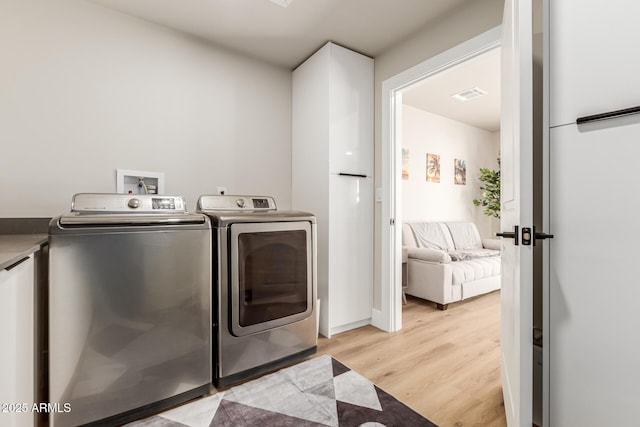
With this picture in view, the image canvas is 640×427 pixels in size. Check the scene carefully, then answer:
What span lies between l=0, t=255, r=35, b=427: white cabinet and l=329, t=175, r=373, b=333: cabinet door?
1781 mm

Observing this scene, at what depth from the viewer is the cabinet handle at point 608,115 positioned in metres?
0.94

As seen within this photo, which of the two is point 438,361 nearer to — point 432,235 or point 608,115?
point 608,115

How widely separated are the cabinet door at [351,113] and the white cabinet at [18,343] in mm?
1925

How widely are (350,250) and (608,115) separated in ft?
6.03

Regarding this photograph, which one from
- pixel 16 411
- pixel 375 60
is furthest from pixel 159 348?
pixel 375 60

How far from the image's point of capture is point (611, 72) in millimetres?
1010

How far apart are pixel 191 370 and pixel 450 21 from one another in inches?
113

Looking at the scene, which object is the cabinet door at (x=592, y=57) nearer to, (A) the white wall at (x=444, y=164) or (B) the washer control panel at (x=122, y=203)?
(B) the washer control panel at (x=122, y=203)

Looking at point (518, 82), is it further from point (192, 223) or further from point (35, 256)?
point (35, 256)

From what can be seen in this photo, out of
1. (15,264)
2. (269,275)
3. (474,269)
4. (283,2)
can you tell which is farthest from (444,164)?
(15,264)

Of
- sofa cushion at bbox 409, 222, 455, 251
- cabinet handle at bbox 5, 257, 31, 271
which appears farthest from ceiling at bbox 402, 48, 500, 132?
cabinet handle at bbox 5, 257, 31, 271

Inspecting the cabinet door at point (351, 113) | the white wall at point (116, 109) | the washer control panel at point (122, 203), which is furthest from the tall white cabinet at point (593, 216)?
the white wall at point (116, 109)

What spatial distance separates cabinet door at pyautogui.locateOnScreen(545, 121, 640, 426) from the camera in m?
Result: 0.96

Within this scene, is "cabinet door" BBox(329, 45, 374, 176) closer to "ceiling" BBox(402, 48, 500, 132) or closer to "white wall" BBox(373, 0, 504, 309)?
"white wall" BBox(373, 0, 504, 309)
